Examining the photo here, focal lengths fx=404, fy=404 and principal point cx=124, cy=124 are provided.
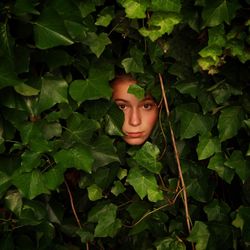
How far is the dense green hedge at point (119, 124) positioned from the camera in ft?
4.37

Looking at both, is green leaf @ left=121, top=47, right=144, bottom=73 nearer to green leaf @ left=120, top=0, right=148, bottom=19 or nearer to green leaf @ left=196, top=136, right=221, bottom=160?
green leaf @ left=120, top=0, right=148, bottom=19

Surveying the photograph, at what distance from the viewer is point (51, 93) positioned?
1376 mm

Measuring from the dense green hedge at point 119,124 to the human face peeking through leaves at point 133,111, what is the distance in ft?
0.16

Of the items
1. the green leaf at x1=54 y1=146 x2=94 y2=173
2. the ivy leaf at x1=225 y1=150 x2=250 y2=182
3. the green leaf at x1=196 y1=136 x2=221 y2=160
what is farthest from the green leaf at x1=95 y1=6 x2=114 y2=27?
the ivy leaf at x1=225 y1=150 x2=250 y2=182

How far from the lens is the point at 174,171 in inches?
64.7

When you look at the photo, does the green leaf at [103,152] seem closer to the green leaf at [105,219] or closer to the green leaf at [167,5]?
the green leaf at [105,219]

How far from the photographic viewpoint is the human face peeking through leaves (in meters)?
1.53

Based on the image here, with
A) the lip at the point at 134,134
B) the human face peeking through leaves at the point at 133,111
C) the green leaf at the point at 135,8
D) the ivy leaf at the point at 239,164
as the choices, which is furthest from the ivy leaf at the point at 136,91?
the ivy leaf at the point at 239,164

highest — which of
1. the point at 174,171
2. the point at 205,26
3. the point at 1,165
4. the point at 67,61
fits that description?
the point at 205,26

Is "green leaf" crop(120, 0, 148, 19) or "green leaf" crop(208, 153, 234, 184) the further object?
"green leaf" crop(208, 153, 234, 184)

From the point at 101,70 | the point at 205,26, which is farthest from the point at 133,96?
the point at 205,26

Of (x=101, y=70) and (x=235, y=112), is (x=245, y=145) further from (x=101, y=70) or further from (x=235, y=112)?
(x=101, y=70)

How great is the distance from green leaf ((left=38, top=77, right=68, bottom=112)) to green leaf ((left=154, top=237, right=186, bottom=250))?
2.18 ft

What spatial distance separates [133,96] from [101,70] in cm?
16
